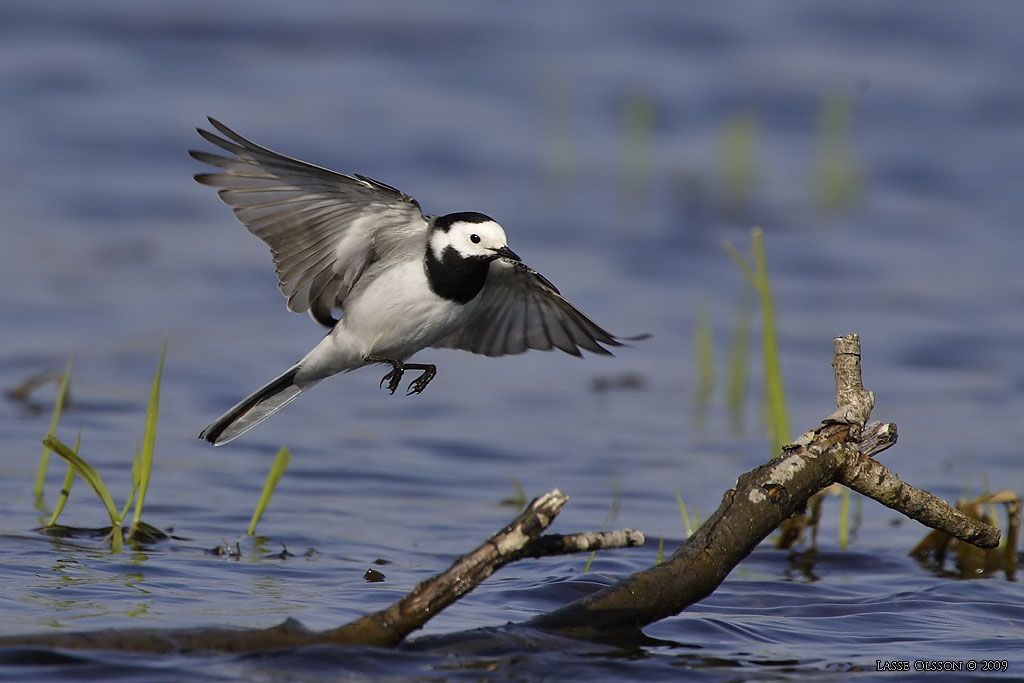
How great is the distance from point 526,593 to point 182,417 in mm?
4045

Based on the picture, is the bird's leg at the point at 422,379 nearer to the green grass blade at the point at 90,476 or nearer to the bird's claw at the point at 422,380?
the bird's claw at the point at 422,380

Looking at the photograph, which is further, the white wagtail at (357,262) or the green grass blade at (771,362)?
the green grass blade at (771,362)

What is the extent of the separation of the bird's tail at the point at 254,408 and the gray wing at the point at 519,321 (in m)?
0.72

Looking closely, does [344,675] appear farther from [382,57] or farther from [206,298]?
[382,57]

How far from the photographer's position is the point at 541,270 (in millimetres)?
12609

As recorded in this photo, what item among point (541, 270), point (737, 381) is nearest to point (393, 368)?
point (737, 381)

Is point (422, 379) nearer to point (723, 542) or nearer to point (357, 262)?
point (357, 262)

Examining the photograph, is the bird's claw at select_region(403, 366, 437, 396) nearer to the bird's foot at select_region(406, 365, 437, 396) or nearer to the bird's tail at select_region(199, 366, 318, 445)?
the bird's foot at select_region(406, 365, 437, 396)

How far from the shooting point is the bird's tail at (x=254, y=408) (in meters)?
6.34

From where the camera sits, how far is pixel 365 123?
16672 millimetres

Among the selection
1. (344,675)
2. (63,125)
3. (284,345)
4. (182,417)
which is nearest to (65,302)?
(284,345)

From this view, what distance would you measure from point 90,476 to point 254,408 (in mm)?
980

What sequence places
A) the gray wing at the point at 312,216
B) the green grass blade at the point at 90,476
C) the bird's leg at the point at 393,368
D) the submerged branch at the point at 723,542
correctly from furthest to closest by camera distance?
1. the bird's leg at the point at 393,368
2. the gray wing at the point at 312,216
3. the green grass blade at the point at 90,476
4. the submerged branch at the point at 723,542

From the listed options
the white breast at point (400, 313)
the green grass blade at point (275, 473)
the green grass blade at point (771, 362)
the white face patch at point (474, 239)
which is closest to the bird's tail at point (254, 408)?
the green grass blade at point (275, 473)
